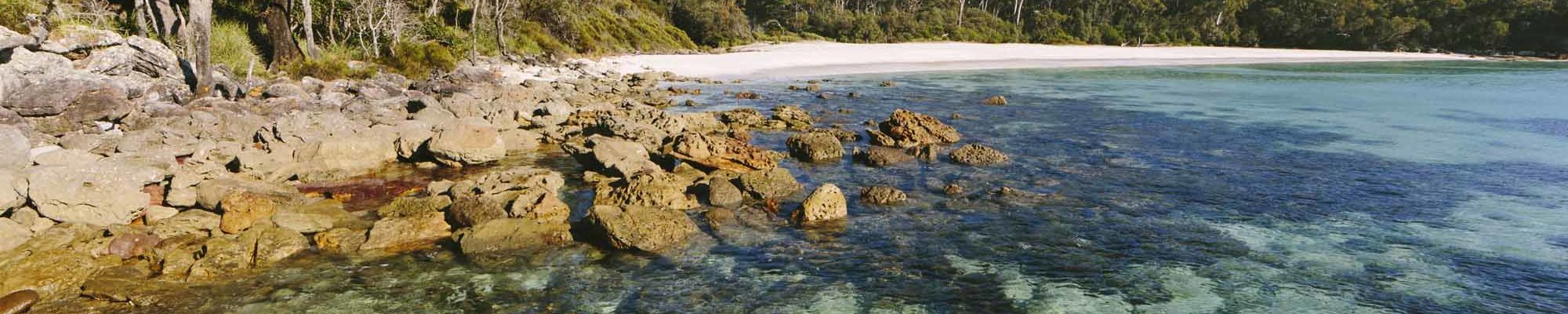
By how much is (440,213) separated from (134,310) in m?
3.59

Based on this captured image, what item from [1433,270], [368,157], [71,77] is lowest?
[1433,270]

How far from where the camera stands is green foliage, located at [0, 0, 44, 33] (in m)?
18.4

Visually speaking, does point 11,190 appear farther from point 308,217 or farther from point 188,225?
point 308,217

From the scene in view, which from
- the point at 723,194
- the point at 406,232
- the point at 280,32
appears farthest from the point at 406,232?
the point at 280,32

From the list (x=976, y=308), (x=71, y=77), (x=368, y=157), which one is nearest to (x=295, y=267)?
(x=368, y=157)

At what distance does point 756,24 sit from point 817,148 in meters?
73.2

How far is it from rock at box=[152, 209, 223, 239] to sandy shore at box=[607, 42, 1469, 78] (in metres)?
31.8

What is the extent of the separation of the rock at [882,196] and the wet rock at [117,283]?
364 inches

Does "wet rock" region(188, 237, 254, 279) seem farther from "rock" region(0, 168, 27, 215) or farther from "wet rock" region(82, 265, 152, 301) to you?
"rock" region(0, 168, 27, 215)

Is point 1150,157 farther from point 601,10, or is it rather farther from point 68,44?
point 601,10

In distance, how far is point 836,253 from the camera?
9.74 meters

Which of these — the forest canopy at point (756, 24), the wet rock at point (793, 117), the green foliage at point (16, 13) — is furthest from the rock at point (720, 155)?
the forest canopy at point (756, 24)

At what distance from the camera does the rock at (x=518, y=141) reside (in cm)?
1688

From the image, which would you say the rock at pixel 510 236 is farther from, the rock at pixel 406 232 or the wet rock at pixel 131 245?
the wet rock at pixel 131 245
